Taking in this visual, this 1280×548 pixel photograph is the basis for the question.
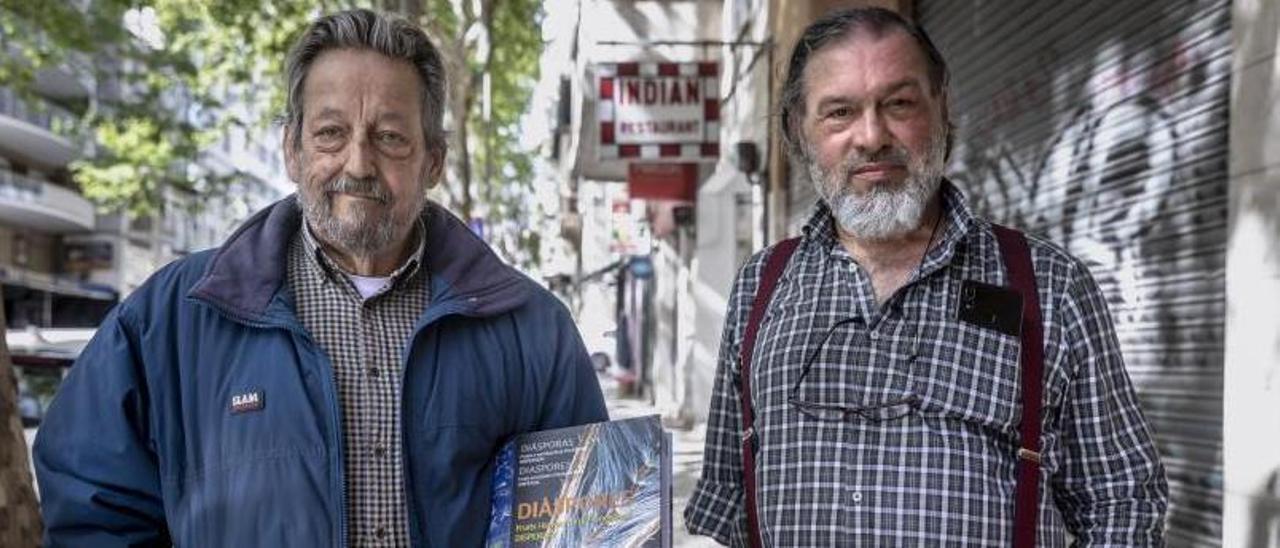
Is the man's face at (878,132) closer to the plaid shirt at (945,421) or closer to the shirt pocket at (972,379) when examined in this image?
the plaid shirt at (945,421)

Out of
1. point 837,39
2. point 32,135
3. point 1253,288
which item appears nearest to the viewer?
point 837,39

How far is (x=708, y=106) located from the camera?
44.1 ft

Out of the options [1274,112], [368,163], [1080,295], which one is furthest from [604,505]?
[1274,112]

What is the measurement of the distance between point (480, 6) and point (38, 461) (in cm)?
1536

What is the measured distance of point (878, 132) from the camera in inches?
96.1

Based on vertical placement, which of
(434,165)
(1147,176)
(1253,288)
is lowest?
(1253,288)

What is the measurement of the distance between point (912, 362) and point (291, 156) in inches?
51.8

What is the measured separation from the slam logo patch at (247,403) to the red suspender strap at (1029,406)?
139 centimetres

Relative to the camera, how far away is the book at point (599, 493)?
2.28 metres

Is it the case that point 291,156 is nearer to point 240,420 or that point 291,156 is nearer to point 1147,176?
point 240,420

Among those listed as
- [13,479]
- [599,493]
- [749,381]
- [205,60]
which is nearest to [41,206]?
[205,60]

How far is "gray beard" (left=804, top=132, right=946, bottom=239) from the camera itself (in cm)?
245

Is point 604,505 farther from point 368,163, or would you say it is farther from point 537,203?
point 537,203

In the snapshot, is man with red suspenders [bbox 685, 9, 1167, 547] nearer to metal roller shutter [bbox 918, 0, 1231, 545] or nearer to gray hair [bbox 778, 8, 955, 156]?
gray hair [bbox 778, 8, 955, 156]
